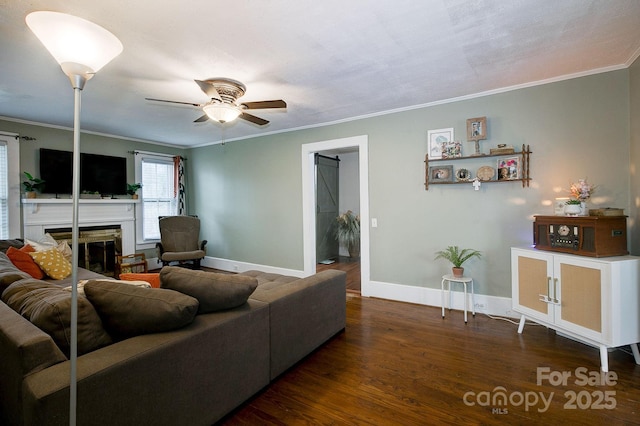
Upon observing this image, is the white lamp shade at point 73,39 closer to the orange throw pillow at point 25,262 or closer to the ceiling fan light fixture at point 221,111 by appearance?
the ceiling fan light fixture at point 221,111

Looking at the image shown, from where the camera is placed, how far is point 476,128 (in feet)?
10.8

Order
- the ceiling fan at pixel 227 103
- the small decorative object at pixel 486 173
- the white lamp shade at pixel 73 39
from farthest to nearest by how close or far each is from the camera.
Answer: the small decorative object at pixel 486 173 < the ceiling fan at pixel 227 103 < the white lamp shade at pixel 73 39

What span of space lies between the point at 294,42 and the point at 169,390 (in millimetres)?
2367

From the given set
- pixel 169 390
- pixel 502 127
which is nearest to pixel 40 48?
pixel 169 390

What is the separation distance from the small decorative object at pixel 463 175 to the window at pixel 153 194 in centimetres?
533

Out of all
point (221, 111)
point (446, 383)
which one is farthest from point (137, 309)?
point (446, 383)

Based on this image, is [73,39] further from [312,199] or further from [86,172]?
[86,172]

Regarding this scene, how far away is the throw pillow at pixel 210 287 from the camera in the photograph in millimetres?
1729

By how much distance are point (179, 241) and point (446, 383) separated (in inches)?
188

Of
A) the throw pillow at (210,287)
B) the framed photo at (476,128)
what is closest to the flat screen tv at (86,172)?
the throw pillow at (210,287)

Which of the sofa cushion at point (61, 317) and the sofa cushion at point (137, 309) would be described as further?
the sofa cushion at point (137, 309)

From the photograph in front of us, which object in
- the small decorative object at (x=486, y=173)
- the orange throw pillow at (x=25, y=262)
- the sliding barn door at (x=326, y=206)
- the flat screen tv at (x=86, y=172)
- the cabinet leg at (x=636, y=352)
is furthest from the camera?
the sliding barn door at (x=326, y=206)

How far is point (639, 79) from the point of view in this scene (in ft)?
8.02

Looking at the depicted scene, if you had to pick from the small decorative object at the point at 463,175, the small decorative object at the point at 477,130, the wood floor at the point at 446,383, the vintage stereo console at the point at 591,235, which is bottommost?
the wood floor at the point at 446,383
